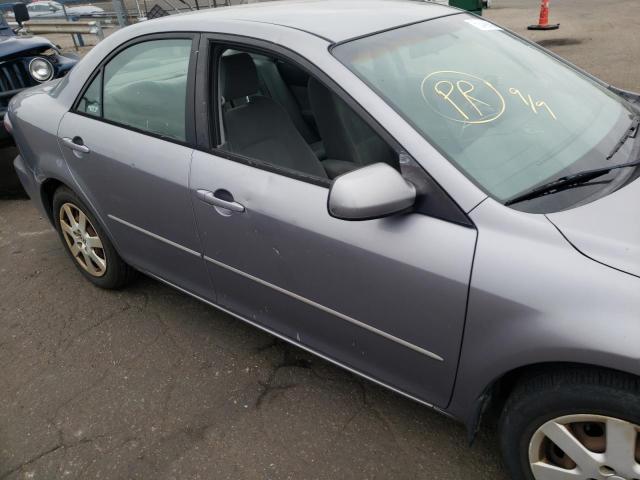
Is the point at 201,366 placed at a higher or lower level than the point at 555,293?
lower

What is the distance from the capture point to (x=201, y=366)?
105 inches

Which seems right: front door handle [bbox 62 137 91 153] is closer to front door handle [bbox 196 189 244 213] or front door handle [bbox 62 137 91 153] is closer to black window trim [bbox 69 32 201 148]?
black window trim [bbox 69 32 201 148]

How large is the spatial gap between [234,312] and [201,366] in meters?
0.38

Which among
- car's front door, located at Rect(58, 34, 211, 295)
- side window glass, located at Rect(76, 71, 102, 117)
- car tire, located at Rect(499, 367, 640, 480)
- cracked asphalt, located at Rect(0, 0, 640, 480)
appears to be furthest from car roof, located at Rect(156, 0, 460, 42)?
cracked asphalt, located at Rect(0, 0, 640, 480)

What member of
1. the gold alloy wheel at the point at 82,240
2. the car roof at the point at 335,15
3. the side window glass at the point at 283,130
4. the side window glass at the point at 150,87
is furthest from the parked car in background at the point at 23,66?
the side window glass at the point at 283,130

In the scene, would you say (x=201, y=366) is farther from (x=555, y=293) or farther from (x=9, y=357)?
(x=555, y=293)

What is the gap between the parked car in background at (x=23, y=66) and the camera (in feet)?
16.0

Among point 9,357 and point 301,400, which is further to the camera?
point 9,357

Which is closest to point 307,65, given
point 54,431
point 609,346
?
point 609,346

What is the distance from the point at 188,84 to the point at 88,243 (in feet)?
4.51

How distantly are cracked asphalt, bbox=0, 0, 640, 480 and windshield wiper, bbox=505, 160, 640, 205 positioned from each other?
1.04 meters

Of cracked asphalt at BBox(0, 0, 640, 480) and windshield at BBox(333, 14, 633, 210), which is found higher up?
windshield at BBox(333, 14, 633, 210)

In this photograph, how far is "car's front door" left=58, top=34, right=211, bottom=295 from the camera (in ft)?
7.75

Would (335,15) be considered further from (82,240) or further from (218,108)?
(82,240)
